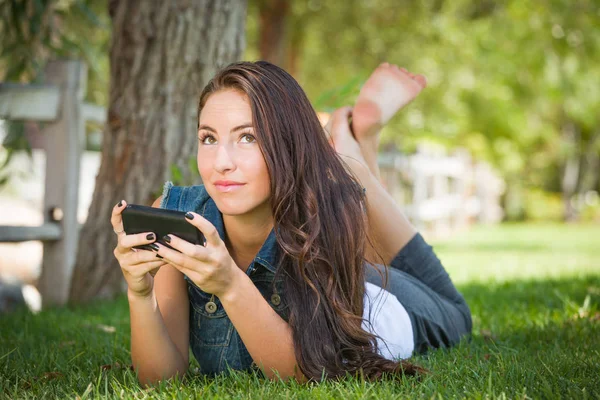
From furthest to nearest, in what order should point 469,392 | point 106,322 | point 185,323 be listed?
point 106,322 → point 185,323 → point 469,392

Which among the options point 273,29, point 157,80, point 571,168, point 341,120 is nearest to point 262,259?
point 341,120

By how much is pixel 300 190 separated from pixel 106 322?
1659 mm

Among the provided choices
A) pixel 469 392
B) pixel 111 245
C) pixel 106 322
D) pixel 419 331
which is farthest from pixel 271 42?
pixel 469 392

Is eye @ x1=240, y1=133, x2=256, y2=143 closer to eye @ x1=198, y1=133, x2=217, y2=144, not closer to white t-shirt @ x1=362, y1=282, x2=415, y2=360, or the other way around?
eye @ x1=198, y1=133, x2=217, y2=144

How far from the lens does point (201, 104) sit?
2209 mm

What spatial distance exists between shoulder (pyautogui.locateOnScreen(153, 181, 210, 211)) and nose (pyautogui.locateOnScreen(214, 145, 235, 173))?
1.34 ft

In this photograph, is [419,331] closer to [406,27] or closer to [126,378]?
[126,378]

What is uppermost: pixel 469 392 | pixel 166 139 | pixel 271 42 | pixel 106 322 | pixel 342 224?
pixel 271 42

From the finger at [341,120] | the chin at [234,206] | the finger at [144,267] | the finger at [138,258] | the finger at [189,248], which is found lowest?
the finger at [144,267]

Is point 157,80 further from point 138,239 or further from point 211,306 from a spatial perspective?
point 138,239

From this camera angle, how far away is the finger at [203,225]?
1700 mm

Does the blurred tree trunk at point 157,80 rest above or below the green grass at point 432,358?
above

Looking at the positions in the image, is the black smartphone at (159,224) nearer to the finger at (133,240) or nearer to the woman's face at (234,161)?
the finger at (133,240)

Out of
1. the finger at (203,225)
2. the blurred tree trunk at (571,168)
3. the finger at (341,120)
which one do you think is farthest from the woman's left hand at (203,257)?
the blurred tree trunk at (571,168)
